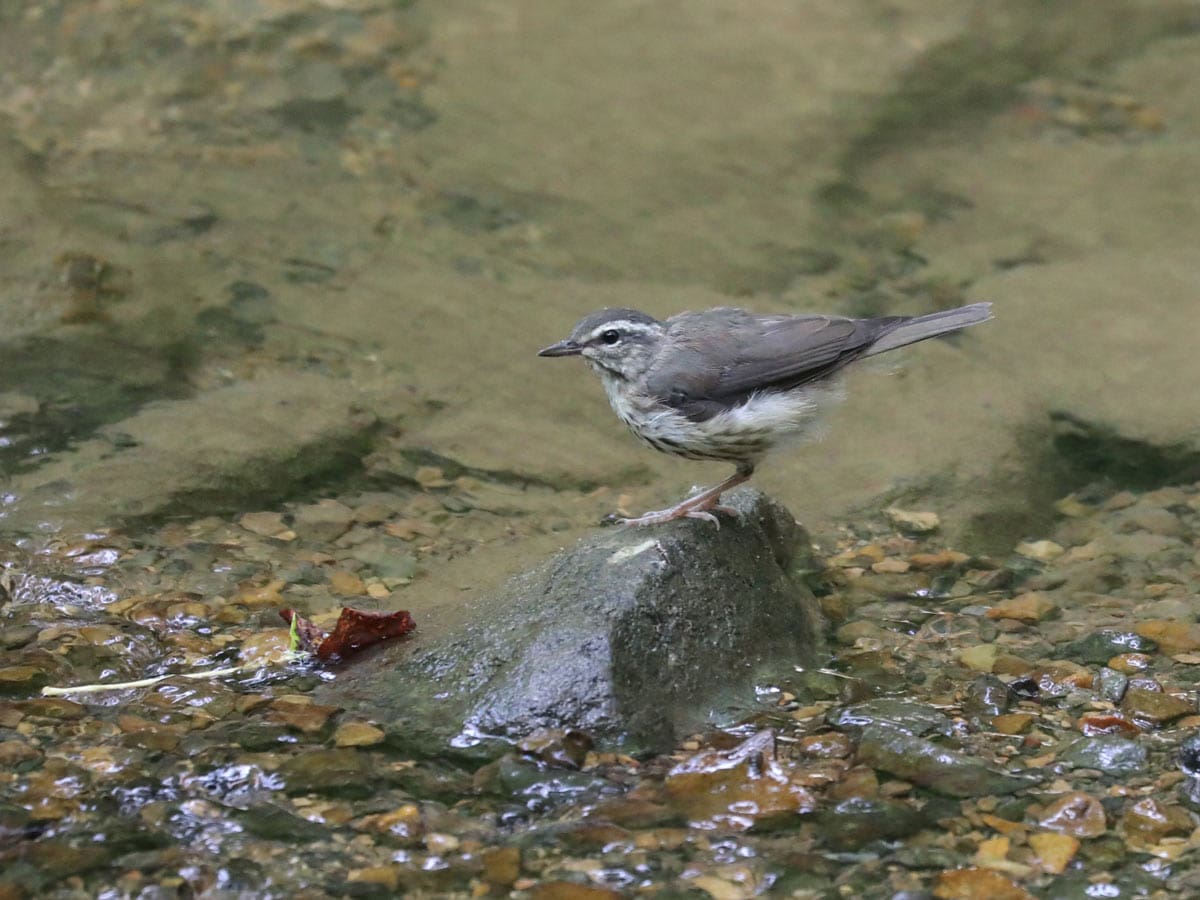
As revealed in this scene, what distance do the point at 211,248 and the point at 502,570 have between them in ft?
11.6

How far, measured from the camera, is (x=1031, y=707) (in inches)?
195

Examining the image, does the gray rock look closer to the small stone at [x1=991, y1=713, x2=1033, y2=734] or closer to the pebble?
the small stone at [x1=991, y1=713, x2=1033, y2=734]

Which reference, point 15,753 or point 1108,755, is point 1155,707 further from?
point 15,753

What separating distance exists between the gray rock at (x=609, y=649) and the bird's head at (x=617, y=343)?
71 centimetres

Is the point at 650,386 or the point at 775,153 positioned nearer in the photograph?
the point at 650,386

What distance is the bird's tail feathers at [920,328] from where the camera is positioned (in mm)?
5812

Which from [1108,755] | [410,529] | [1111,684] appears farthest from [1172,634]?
[410,529]

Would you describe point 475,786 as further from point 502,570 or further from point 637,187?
point 637,187

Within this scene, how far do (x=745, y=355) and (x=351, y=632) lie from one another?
75.6 inches

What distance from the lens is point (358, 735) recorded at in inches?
183

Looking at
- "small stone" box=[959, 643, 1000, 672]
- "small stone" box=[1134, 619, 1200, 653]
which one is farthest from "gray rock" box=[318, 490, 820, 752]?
"small stone" box=[1134, 619, 1200, 653]

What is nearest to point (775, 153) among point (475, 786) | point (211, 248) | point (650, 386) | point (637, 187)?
point (637, 187)

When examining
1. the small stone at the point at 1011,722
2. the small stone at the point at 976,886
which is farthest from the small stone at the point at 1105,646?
the small stone at the point at 976,886

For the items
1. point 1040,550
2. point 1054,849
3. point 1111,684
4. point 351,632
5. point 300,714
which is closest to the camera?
point 1054,849
